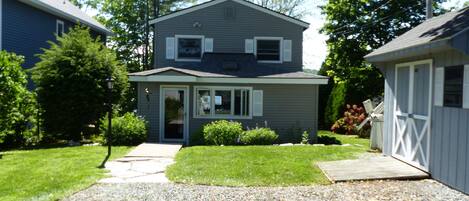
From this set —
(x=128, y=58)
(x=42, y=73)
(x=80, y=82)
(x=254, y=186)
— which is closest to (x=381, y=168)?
(x=254, y=186)

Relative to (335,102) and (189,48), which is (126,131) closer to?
(189,48)

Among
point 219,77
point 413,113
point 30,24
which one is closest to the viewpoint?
point 413,113

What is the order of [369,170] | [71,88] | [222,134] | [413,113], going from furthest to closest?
[71,88] → [222,134] → [413,113] → [369,170]

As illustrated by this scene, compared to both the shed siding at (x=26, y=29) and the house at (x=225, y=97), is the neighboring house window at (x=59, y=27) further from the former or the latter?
the house at (x=225, y=97)

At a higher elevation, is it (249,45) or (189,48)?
(249,45)

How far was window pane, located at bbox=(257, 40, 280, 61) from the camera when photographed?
67.7 ft

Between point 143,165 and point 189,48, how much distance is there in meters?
10.3

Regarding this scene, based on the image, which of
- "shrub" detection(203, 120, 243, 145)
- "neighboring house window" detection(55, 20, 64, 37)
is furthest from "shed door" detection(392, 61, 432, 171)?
"neighboring house window" detection(55, 20, 64, 37)

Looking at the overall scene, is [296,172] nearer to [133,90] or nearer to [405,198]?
[405,198]

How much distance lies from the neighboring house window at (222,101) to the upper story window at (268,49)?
325cm

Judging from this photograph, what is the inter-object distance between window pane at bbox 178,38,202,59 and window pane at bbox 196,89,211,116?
3.10 meters

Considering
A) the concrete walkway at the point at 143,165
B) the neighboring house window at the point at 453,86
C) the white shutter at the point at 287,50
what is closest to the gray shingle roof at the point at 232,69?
the white shutter at the point at 287,50

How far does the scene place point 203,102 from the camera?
17891mm

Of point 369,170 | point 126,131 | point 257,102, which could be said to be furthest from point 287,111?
point 369,170
